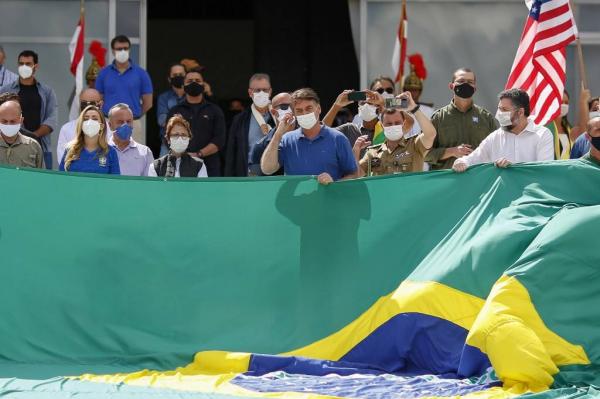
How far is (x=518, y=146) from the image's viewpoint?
36.2ft

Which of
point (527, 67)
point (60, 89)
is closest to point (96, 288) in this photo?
point (527, 67)

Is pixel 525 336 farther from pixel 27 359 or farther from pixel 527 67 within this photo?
pixel 527 67

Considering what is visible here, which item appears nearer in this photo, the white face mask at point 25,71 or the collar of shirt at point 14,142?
the collar of shirt at point 14,142

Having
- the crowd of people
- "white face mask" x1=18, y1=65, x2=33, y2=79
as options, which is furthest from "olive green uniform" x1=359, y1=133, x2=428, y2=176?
"white face mask" x1=18, y1=65, x2=33, y2=79

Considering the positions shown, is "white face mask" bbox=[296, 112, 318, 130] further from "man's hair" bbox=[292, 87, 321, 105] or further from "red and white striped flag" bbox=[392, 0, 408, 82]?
"red and white striped flag" bbox=[392, 0, 408, 82]

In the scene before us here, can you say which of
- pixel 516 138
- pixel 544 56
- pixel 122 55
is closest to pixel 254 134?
pixel 122 55

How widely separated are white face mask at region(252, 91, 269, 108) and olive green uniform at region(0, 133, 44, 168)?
1.98m

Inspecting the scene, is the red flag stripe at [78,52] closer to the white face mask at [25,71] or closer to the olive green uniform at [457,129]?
the white face mask at [25,71]

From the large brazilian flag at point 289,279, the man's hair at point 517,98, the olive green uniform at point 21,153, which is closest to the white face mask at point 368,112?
the man's hair at point 517,98

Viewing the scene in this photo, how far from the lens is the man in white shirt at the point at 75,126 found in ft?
42.5

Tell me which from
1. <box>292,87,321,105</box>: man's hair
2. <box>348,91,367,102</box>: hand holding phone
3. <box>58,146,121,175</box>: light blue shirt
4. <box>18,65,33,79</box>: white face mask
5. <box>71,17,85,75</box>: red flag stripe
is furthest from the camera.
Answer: <box>71,17,85,75</box>: red flag stripe

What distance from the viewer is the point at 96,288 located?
10219 mm

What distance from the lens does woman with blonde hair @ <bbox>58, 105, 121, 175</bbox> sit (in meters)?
11.6

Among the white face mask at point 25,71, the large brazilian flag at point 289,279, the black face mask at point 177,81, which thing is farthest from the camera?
the black face mask at point 177,81
